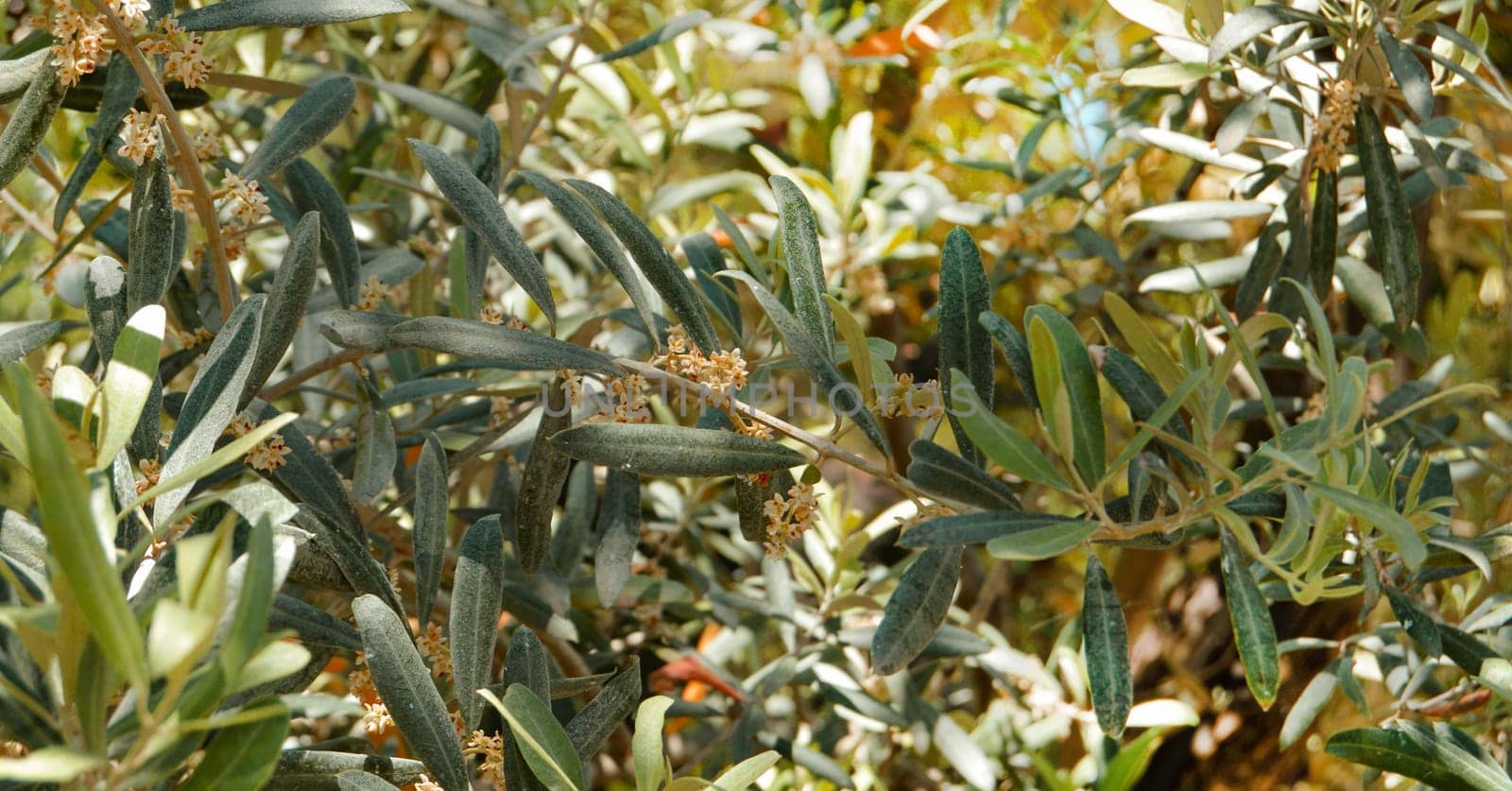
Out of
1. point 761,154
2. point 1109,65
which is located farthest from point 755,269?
point 1109,65

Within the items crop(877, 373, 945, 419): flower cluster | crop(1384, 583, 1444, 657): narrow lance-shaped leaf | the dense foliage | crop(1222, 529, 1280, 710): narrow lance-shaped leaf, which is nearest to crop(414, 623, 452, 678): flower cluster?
the dense foliage

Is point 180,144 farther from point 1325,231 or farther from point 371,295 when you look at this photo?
point 1325,231

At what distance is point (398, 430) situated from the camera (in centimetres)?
98

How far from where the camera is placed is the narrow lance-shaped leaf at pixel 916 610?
2.11 ft

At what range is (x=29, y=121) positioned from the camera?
0.68 metres

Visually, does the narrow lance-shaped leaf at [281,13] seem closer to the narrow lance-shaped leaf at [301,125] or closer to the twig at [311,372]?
the narrow lance-shaped leaf at [301,125]

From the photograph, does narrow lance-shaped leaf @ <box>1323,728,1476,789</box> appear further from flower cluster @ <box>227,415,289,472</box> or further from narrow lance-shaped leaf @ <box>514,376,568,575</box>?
flower cluster @ <box>227,415,289,472</box>

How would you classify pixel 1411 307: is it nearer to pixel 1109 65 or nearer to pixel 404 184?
pixel 1109 65

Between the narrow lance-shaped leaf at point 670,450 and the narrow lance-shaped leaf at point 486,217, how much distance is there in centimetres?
12

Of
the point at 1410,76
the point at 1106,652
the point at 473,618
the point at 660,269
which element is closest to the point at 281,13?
the point at 660,269

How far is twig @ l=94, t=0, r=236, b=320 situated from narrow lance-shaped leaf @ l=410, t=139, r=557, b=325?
136 millimetres

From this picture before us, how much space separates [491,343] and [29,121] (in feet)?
0.98

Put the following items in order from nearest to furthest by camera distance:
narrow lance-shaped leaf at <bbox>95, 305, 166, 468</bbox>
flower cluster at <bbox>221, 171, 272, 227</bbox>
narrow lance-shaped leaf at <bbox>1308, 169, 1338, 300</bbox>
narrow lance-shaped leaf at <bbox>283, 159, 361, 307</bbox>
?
narrow lance-shaped leaf at <bbox>95, 305, 166, 468</bbox>
flower cluster at <bbox>221, 171, 272, 227</bbox>
narrow lance-shaped leaf at <bbox>283, 159, 361, 307</bbox>
narrow lance-shaped leaf at <bbox>1308, 169, 1338, 300</bbox>

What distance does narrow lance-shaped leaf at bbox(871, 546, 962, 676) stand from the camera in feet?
2.11
